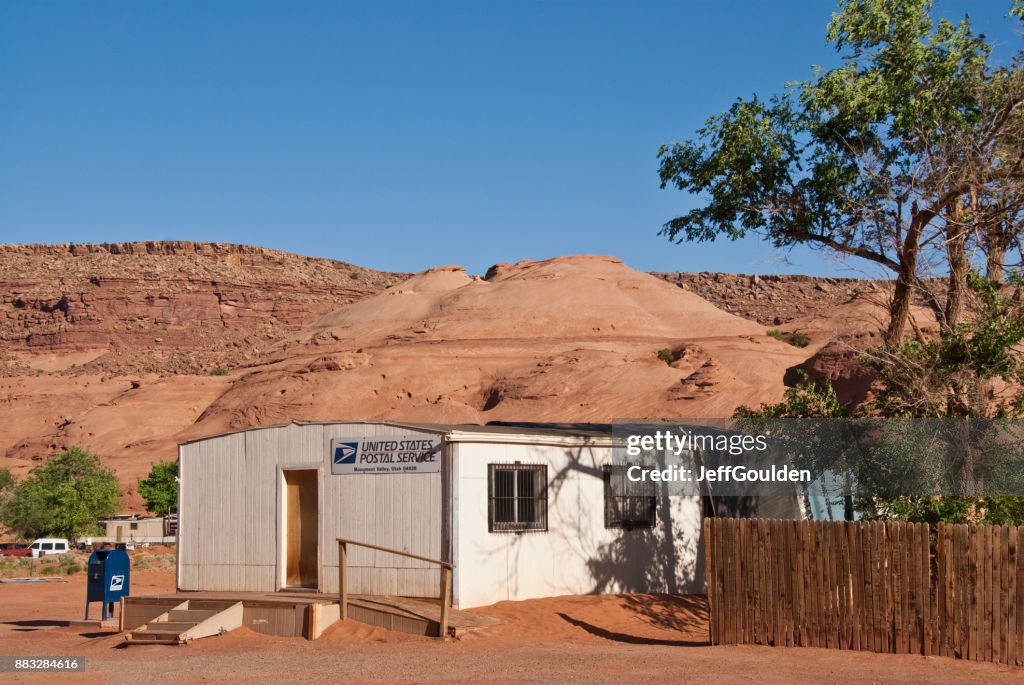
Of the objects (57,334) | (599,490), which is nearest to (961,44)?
(599,490)

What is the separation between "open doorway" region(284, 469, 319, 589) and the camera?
678 inches

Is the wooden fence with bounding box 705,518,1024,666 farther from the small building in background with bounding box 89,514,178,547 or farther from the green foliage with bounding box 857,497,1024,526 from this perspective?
the small building in background with bounding box 89,514,178,547

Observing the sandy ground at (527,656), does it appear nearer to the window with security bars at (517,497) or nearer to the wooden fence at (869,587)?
the wooden fence at (869,587)

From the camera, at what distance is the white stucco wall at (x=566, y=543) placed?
1570 cm

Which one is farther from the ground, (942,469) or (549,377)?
(549,377)

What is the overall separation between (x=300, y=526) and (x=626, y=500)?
5119 mm

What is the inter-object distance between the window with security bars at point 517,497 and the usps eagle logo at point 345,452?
2.12 m

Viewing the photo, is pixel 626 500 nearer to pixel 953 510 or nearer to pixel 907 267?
pixel 953 510

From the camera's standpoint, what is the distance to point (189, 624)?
1540 cm

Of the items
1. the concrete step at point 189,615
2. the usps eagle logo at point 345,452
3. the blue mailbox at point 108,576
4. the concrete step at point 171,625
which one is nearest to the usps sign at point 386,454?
the usps eagle logo at point 345,452

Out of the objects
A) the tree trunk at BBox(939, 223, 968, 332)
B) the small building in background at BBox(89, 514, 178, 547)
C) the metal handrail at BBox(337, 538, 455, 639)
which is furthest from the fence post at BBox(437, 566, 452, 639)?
the small building in background at BBox(89, 514, 178, 547)

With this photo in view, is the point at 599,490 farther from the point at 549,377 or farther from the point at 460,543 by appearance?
the point at 549,377

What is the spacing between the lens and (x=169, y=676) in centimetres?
1212

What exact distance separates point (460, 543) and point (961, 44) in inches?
481
